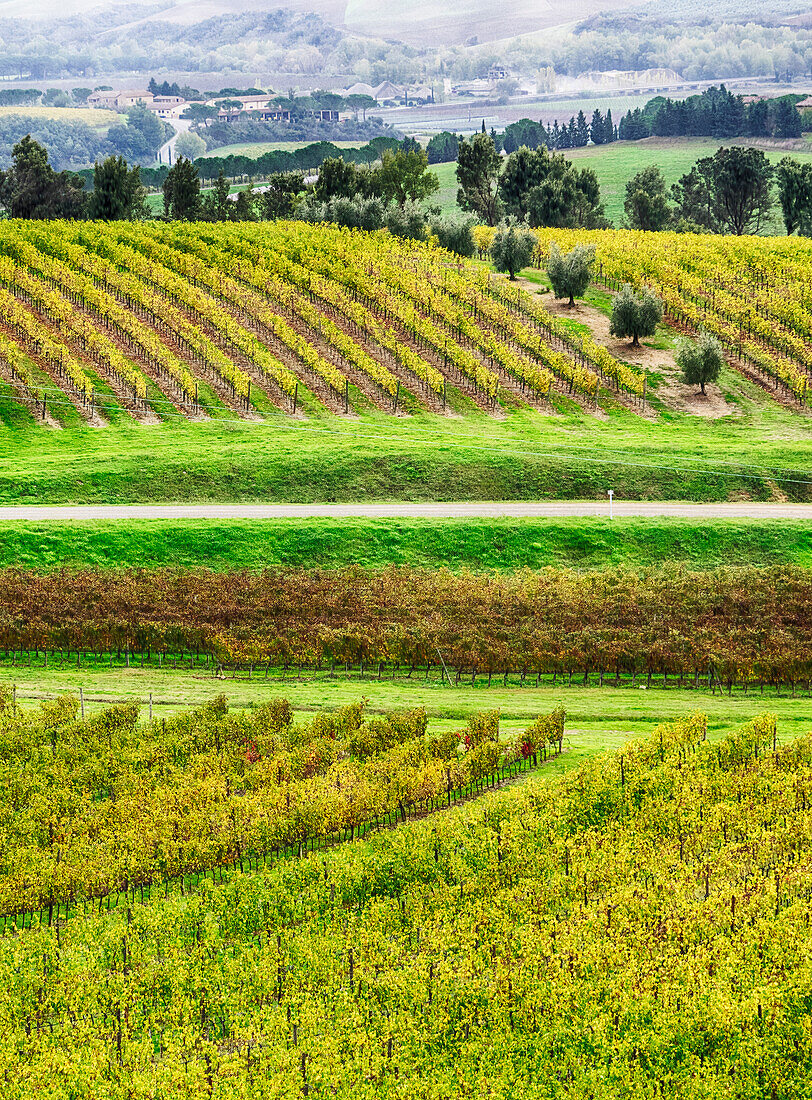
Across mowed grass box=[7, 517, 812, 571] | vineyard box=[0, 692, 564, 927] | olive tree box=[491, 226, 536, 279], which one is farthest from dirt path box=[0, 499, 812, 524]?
olive tree box=[491, 226, 536, 279]

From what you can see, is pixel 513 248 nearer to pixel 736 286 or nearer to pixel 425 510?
pixel 736 286

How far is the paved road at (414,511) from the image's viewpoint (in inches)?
3187

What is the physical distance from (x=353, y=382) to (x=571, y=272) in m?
31.7

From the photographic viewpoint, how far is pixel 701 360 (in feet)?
341

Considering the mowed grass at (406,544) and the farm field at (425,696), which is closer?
the farm field at (425,696)

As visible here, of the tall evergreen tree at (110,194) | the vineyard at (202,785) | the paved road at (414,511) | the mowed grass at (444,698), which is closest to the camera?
the vineyard at (202,785)

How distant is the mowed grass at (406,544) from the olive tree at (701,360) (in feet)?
94.5

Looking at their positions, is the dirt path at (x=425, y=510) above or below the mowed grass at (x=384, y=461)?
below

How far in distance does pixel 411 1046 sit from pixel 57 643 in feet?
133

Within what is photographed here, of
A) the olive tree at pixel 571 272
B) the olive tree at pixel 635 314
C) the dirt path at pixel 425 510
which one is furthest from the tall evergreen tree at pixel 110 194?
the dirt path at pixel 425 510

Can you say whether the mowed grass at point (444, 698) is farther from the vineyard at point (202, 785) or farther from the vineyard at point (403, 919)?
the vineyard at point (403, 919)

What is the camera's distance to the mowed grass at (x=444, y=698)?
58281 millimetres

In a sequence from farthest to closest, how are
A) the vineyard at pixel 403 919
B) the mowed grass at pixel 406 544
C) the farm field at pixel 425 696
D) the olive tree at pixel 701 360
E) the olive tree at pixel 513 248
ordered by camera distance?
the olive tree at pixel 513 248 < the olive tree at pixel 701 360 < the mowed grass at pixel 406 544 < the farm field at pixel 425 696 < the vineyard at pixel 403 919

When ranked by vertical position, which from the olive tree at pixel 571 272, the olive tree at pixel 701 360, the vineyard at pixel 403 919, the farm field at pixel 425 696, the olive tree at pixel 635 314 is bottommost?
the farm field at pixel 425 696
